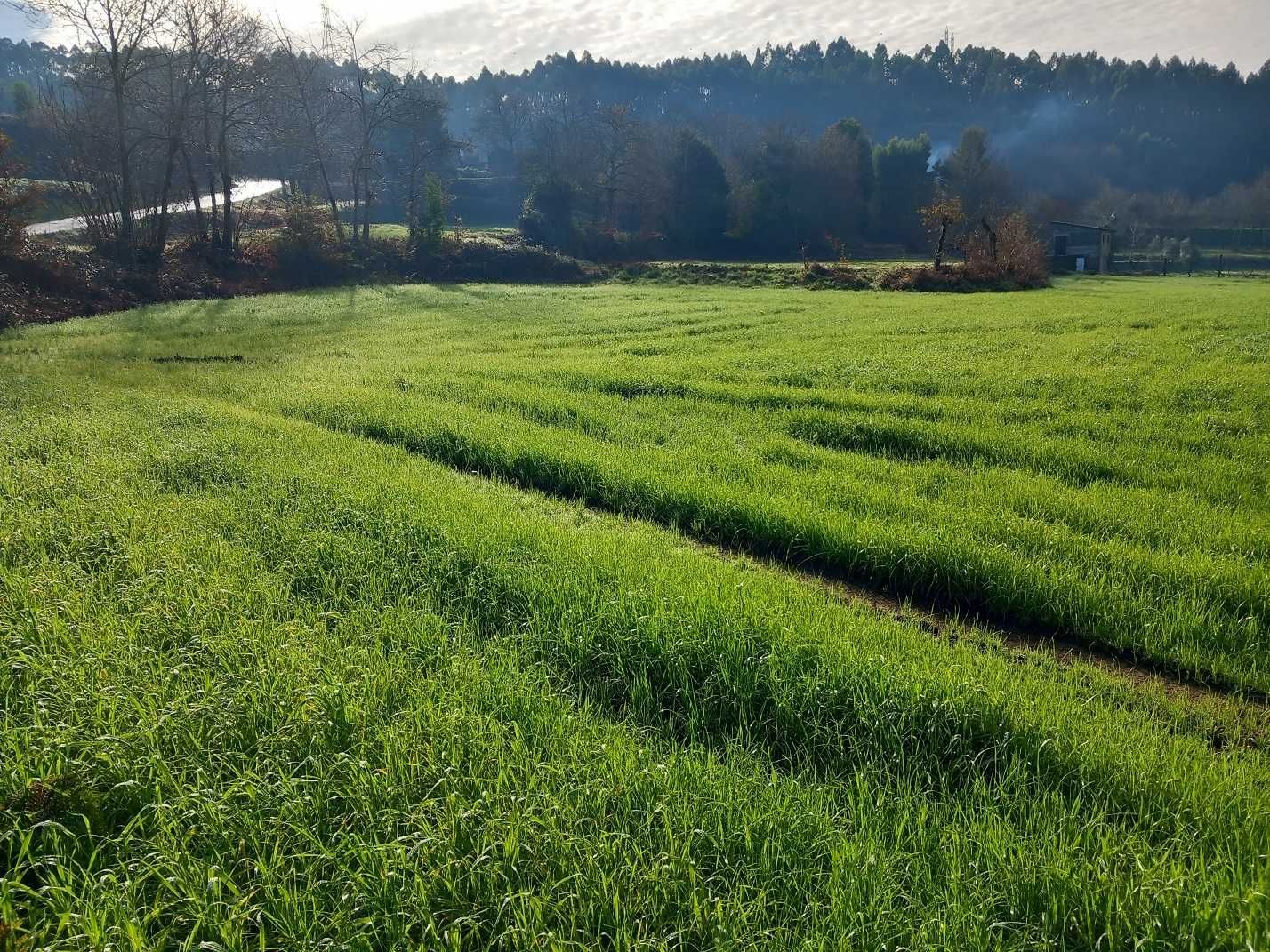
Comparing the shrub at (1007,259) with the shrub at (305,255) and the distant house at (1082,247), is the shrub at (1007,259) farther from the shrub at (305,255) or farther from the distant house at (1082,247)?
the shrub at (305,255)

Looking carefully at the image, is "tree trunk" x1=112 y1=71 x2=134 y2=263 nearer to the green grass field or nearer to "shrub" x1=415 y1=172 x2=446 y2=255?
"shrub" x1=415 y1=172 x2=446 y2=255

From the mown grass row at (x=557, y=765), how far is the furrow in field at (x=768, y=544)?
24.4 inches

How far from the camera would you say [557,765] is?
120 inches

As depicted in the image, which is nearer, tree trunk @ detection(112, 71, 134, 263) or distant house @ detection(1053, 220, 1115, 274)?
tree trunk @ detection(112, 71, 134, 263)

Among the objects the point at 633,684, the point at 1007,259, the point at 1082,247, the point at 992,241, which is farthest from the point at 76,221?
the point at 1082,247

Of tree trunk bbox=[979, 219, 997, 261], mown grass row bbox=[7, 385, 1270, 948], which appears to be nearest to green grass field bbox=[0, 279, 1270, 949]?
mown grass row bbox=[7, 385, 1270, 948]

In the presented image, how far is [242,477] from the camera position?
7.10m

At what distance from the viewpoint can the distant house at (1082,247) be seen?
6106cm

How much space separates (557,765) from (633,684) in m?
0.99

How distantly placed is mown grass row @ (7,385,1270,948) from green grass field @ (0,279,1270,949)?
0.02 meters

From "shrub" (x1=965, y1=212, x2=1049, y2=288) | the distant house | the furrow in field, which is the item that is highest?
the distant house

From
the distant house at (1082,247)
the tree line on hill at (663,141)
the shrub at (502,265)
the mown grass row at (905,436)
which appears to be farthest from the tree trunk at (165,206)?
the distant house at (1082,247)

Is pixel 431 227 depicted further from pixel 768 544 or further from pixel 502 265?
pixel 768 544

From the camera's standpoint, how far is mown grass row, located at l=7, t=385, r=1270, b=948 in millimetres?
2404
